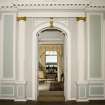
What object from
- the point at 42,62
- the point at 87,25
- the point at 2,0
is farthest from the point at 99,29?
the point at 42,62

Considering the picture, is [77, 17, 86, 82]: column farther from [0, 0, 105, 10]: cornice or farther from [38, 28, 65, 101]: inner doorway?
[38, 28, 65, 101]: inner doorway

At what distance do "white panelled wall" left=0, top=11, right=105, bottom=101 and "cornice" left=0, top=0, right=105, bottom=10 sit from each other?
0.82ft

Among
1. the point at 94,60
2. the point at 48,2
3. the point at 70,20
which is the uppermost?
the point at 48,2

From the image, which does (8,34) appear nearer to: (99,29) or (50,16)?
(50,16)

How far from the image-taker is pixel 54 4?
9.04m

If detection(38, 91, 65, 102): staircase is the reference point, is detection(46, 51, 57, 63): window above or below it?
above

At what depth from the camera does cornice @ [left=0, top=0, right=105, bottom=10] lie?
29.2ft

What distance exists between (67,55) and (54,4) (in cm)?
188

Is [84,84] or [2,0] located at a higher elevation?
[2,0]

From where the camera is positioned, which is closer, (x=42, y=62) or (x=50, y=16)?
(x=50, y=16)

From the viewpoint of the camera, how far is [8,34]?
9195mm

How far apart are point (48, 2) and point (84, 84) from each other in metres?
3.14

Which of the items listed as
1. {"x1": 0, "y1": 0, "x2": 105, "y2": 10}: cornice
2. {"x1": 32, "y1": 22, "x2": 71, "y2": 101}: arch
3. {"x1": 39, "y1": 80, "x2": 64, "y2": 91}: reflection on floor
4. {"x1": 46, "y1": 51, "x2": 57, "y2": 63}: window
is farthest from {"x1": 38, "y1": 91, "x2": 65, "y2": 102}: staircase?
{"x1": 46, "y1": 51, "x2": 57, "y2": 63}: window

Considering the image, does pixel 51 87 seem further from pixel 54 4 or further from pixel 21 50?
pixel 54 4
